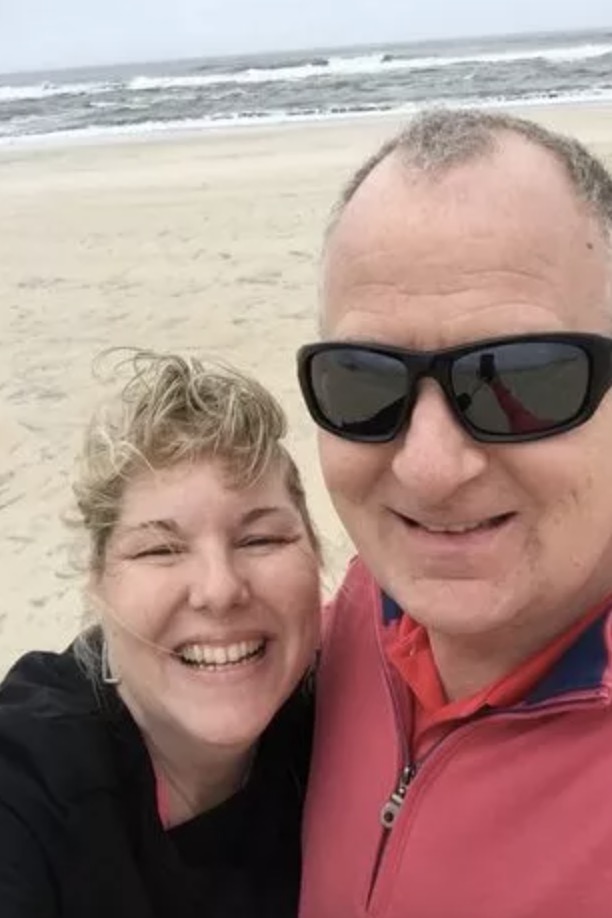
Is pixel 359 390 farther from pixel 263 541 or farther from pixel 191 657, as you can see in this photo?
pixel 191 657

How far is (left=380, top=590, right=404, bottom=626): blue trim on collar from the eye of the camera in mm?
1881

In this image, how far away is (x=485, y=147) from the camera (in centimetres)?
143

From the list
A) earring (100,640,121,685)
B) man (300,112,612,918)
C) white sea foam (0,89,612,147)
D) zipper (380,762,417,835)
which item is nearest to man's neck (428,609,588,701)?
man (300,112,612,918)

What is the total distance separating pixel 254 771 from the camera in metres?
2.06

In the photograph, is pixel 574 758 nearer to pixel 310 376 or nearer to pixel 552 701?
pixel 552 701

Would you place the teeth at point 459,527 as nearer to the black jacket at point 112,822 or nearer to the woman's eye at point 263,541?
the woman's eye at point 263,541

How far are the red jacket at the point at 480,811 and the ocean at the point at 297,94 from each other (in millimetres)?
21640

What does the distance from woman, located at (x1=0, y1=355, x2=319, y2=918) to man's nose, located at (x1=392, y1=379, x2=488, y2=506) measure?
0.55 metres

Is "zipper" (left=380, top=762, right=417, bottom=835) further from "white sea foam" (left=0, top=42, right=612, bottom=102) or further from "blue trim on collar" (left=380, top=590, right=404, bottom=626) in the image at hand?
"white sea foam" (left=0, top=42, right=612, bottom=102)

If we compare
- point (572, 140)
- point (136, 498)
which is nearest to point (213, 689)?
point (136, 498)

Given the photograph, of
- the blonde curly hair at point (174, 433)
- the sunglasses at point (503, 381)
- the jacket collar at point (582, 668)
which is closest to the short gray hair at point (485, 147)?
the sunglasses at point (503, 381)

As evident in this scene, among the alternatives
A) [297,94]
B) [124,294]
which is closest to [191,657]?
[124,294]

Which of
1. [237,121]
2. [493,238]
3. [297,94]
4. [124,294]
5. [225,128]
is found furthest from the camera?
[297,94]

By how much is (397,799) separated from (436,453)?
1.72 feet
